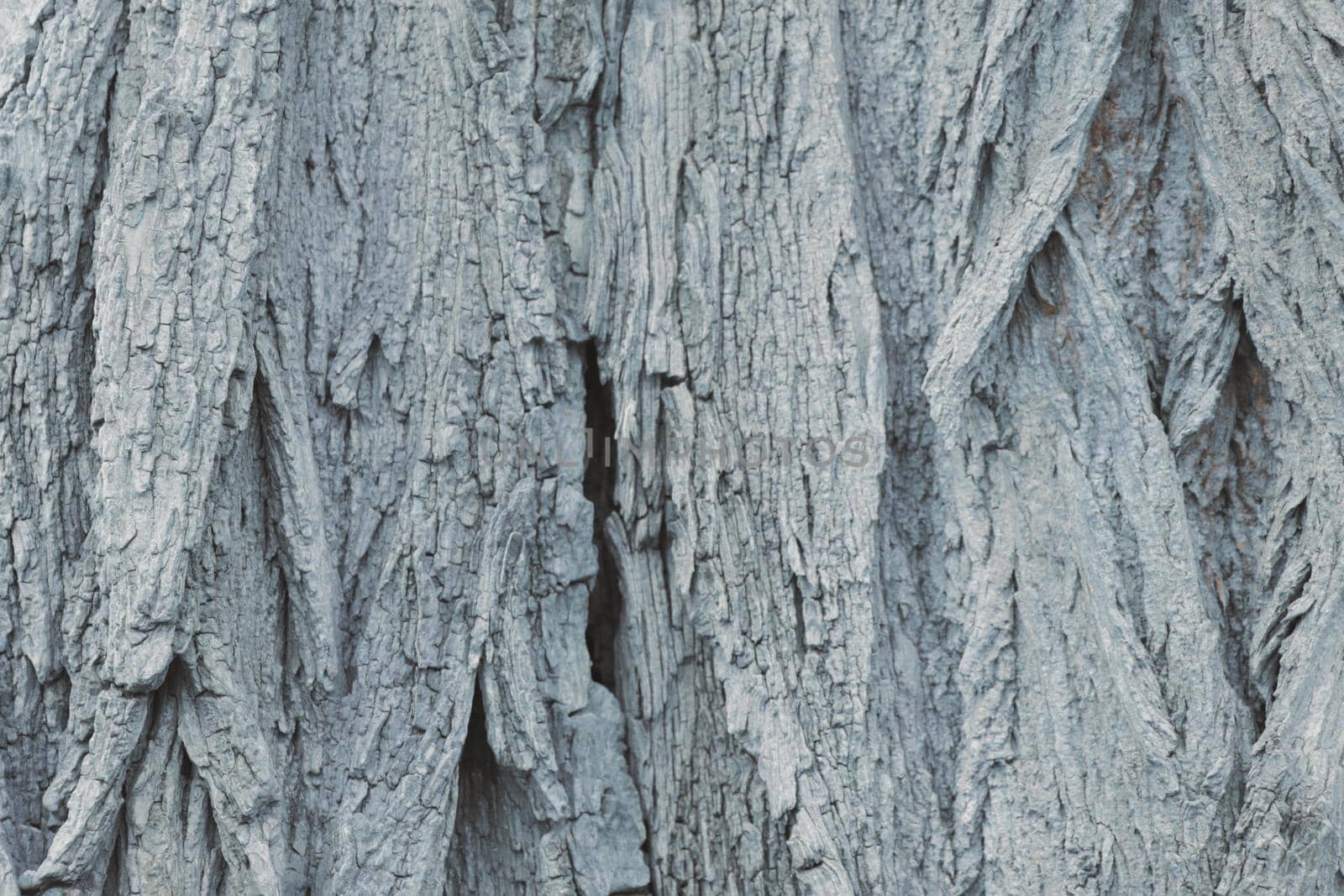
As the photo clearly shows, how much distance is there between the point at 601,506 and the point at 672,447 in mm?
178

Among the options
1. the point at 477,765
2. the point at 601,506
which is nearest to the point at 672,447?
the point at 601,506

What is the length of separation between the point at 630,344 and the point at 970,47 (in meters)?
0.71

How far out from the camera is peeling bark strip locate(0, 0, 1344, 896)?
1570 millimetres

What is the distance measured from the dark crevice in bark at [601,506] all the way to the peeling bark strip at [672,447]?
0.01 m

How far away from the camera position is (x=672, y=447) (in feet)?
5.77

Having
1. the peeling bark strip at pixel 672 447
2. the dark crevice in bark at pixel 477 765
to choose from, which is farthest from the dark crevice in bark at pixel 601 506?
the dark crevice in bark at pixel 477 765

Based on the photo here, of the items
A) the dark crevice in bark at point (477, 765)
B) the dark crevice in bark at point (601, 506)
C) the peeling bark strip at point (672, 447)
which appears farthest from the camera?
the dark crevice in bark at point (601, 506)

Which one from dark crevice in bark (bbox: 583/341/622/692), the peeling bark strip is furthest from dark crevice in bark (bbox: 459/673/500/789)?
dark crevice in bark (bbox: 583/341/622/692)

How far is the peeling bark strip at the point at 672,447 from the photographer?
61.8 inches

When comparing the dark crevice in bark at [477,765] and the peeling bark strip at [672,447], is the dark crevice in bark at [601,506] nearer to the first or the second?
the peeling bark strip at [672,447]

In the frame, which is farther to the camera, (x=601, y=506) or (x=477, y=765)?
(x=601, y=506)

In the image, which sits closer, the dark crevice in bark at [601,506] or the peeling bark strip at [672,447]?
the peeling bark strip at [672,447]

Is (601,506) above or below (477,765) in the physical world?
above

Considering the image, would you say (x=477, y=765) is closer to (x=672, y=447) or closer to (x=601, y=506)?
(x=601, y=506)
